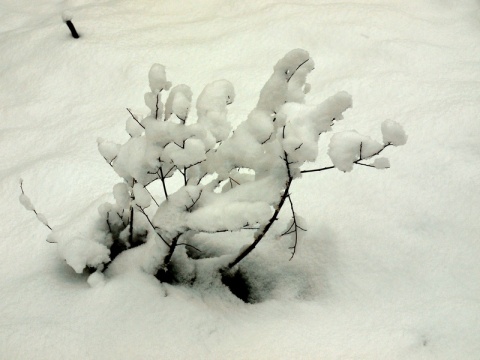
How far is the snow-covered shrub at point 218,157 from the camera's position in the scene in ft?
3.61

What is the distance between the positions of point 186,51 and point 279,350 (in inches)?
80.9

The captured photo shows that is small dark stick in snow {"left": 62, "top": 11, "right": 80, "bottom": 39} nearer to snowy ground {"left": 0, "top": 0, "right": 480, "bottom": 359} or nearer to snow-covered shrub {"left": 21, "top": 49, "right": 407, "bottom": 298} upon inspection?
snowy ground {"left": 0, "top": 0, "right": 480, "bottom": 359}

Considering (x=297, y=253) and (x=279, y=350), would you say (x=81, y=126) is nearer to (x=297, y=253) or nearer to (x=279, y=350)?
(x=297, y=253)

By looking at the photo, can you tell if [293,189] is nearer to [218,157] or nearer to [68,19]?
[218,157]

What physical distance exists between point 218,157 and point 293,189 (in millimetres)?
667

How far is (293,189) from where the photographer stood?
1901 mm

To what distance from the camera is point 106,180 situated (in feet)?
6.59

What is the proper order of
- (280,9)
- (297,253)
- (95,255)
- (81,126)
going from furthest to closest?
1. (280,9)
2. (81,126)
3. (297,253)
4. (95,255)

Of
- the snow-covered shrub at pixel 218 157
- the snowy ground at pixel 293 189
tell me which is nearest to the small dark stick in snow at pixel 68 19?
the snowy ground at pixel 293 189

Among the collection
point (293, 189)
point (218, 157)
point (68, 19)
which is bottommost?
point (293, 189)

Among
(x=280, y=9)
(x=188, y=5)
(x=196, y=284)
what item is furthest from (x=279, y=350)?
(x=188, y=5)

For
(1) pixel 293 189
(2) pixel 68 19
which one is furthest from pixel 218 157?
(2) pixel 68 19

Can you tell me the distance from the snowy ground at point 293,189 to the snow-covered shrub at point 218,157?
13 centimetres

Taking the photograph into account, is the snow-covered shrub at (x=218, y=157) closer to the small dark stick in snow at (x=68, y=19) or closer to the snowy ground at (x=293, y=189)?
the snowy ground at (x=293, y=189)
